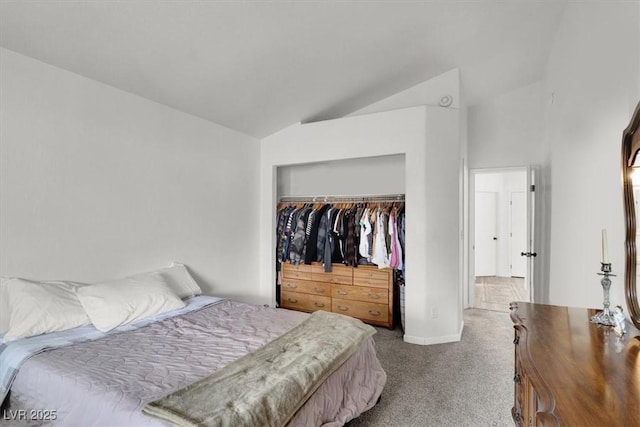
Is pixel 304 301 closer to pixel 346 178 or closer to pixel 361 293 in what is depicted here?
pixel 361 293

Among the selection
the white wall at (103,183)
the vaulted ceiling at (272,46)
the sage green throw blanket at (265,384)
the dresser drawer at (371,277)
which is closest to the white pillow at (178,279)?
the white wall at (103,183)

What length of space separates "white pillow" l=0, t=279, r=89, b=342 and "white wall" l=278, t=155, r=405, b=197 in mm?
2899

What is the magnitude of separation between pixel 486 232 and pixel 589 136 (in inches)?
204

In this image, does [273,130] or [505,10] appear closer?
[505,10]

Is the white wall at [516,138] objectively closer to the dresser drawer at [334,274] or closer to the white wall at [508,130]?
the white wall at [508,130]

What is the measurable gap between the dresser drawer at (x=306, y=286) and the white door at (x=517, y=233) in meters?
4.74

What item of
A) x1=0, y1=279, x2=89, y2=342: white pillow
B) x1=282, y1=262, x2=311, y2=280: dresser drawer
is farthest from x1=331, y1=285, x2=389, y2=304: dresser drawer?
x1=0, y1=279, x2=89, y2=342: white pillow

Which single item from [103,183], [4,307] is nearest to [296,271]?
[103,183]

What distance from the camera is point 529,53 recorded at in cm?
339

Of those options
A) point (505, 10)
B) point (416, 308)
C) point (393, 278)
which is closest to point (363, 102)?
point (505, 10)

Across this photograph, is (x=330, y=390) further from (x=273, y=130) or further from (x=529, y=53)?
(x=529, y=53)

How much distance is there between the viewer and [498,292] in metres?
5.52

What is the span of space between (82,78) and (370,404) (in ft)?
10.1

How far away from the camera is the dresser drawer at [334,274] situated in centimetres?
393
